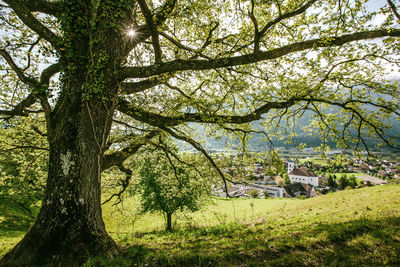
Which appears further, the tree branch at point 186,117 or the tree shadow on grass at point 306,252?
the tree branch at point 186,117

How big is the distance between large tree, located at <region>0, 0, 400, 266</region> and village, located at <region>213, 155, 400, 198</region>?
4.95ft

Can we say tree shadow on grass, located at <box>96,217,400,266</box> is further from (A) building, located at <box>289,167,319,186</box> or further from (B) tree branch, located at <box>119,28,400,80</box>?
(A) building, located at <box>289,167,319,186</box>

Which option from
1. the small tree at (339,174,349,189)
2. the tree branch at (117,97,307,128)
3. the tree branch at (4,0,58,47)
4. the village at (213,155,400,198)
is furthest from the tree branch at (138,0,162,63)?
the small tree at (339,174,349,189)

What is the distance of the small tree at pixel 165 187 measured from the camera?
46.8ft

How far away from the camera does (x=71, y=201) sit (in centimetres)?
389

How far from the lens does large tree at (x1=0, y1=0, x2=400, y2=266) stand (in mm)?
3939

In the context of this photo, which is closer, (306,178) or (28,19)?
(28,19)

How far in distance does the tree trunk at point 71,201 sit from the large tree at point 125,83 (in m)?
0.02

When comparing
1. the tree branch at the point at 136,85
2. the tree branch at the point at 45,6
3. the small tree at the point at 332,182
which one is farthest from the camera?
the small tree at the point at 332,182

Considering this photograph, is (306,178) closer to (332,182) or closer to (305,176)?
(305,176)

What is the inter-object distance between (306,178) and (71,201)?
12593 centimetres

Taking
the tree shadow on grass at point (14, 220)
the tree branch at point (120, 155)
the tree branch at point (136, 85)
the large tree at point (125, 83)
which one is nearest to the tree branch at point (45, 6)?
the large tree at point (125, 83)

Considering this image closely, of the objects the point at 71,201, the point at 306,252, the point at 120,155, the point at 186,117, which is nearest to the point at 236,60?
the point at 186,117

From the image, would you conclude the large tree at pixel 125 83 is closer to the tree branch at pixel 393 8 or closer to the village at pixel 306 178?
the tree branch at pixel 393 8
